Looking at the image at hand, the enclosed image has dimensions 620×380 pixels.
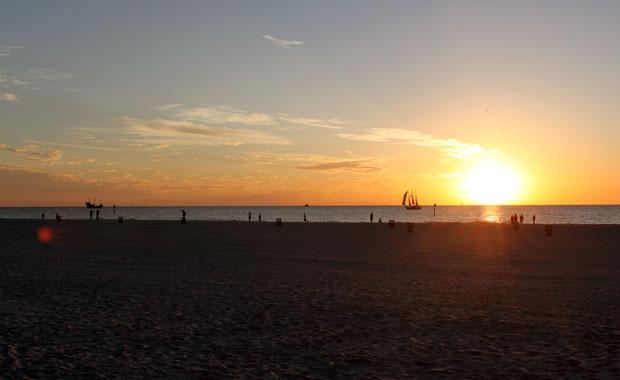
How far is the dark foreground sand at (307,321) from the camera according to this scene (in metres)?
7.77

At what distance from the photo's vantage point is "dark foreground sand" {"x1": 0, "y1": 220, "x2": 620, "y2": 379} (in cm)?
777

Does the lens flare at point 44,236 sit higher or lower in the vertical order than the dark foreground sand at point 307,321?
lower

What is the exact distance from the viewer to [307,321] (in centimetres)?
1073

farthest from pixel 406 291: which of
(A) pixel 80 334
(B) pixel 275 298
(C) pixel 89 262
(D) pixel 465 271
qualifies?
(C) pixel 89 262

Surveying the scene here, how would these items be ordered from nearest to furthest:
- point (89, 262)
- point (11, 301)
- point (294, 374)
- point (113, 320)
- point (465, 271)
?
1. point (294, 374)
2. point (113, 320)
3. point (11, 301)
4. point (465, 271)
5. point (89, 262)

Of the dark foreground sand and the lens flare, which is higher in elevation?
the dark foreground sand

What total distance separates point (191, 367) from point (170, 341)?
64.4 inches

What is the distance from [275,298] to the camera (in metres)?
13.4

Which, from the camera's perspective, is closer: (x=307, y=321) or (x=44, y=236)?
(x=307, y=321)

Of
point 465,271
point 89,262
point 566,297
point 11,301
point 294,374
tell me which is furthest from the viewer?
point 89,262

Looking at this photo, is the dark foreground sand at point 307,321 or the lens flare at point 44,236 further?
the lens flare at point 44,236

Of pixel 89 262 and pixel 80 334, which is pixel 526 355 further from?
pixel 89 262

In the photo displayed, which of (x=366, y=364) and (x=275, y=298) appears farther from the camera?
(x=275, y=298)

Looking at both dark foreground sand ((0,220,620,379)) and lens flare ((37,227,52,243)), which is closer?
dark foreground sand ((0,220,620,379))
